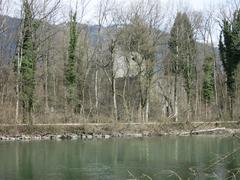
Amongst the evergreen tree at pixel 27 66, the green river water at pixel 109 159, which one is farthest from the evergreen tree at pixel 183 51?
the green river water at pixel 109 159

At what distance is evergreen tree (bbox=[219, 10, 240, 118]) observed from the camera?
41.2 metres

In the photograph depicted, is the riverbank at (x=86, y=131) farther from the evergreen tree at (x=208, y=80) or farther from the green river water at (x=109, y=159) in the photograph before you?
the evergreen tree at (x=208, y=80)

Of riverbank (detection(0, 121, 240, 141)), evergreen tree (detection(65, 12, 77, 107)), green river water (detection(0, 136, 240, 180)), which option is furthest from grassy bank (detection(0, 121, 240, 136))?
evergreen tree (detection(65, 12, 77, 107))

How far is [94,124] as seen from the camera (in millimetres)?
34188

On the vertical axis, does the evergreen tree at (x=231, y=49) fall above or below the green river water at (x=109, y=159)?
above

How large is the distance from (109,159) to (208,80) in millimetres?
27618

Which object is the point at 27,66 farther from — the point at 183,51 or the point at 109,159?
the point at 109,159

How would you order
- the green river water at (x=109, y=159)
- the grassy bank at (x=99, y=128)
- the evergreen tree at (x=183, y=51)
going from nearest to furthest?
the green river water at (x=109, y=159) < the grassy bank at (x=99, y=128) < the evergreen tree at (x=183, y=51)

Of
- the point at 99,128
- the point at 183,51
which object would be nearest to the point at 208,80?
the point at 183,51

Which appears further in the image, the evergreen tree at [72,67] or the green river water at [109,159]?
the evergreen tree at [72,67]

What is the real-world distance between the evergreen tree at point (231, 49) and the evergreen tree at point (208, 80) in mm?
4403

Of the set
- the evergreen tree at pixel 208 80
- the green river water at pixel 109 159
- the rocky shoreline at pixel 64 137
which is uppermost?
the evergreen tree at pixel 208 80

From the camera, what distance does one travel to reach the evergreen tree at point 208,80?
153ft

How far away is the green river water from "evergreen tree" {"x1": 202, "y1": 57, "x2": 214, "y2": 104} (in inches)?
703
